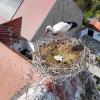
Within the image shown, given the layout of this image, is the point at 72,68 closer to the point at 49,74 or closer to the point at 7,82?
the point at 49,74

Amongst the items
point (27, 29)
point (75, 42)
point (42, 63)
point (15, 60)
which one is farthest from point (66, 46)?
point (27, 29)

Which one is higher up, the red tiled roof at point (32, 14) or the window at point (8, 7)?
the window at point (8, 7)

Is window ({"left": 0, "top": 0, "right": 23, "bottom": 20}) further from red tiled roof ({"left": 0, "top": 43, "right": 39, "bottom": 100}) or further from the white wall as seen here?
red tiled roof ({"left": 0, "top": 43, "right": 39, "bottom": 100})

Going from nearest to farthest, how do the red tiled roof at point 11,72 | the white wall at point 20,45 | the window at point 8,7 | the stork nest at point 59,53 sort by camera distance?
the stork nest at point 59,53
the red tiled roof at point 11,72
the white wall at point 20,45
the window at point 8,7

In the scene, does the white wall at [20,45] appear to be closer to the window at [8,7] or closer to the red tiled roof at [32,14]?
the red tiled roof at [32,14]

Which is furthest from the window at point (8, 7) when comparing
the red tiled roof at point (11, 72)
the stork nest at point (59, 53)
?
the stork nest at point (59, 53)

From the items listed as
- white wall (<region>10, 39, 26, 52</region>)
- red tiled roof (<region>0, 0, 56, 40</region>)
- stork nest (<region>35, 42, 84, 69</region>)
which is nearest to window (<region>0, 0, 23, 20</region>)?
red tiled roof (<region>0, 0, 56, 40</region>)
